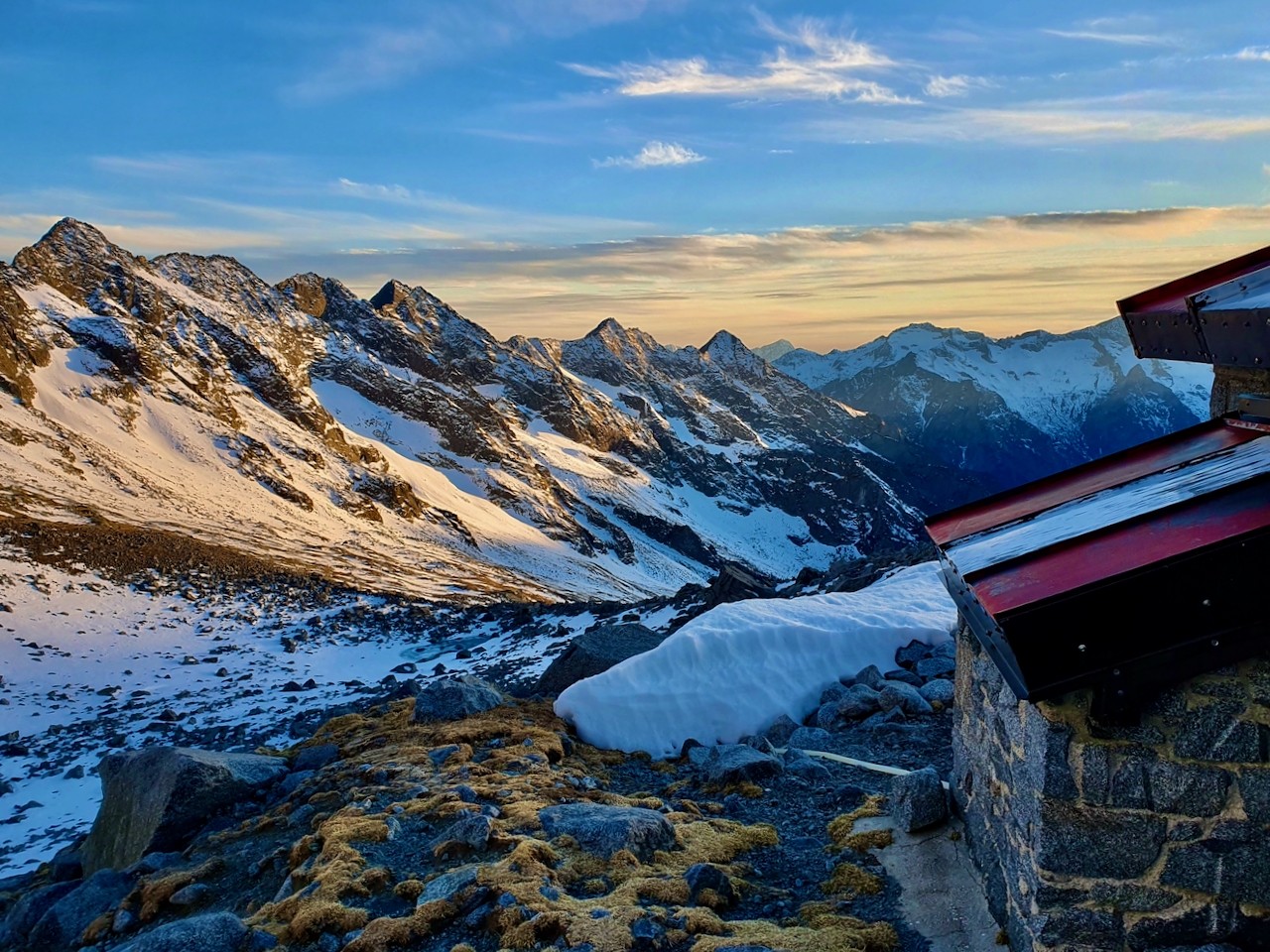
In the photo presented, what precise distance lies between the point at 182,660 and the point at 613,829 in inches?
1085

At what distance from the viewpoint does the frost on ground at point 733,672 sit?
44.3ft

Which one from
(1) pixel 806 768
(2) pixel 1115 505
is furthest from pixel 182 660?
(2) pixel 1115 505

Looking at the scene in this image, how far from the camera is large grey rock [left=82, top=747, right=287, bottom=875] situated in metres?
11.6

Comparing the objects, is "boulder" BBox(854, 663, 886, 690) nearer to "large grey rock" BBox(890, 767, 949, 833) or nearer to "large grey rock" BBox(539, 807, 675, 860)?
"large grey rock" BBox(890, 767, 949, 833)

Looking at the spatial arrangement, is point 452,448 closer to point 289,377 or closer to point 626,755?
point 289,377

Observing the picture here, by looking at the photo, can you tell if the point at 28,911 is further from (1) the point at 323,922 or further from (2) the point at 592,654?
(2) the point at 592,654

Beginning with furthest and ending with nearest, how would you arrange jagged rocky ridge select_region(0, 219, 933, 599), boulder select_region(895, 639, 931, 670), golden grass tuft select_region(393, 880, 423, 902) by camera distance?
jagged rocky ridge select_region(0, 219, 933, 599)
boulder select_region(895, 639, 931, 670)
golden grass tuft select_region(393, 880, 423, 902)

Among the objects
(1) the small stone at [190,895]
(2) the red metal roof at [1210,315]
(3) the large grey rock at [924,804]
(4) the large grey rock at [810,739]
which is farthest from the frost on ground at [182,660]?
(2) the red metal roof at [1210,315]

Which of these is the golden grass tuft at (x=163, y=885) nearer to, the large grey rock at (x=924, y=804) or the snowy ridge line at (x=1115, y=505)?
the large grey rock at (x=924, y=804)

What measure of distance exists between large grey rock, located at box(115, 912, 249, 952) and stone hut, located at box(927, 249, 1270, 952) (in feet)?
21.2

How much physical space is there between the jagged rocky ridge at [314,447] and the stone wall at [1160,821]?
42.6m

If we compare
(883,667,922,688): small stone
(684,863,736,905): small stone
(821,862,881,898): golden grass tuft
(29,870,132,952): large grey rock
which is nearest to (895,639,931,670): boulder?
(883,667,922,688): small stone

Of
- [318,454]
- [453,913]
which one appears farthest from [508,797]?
[318,454]

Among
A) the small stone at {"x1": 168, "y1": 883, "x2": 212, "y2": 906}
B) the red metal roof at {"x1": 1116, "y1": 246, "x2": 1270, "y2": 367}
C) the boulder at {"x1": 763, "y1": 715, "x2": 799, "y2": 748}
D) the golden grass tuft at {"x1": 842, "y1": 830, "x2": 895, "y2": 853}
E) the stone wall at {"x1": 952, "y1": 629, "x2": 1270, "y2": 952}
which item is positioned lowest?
the small stone at {"x1": 168, "y1": 883, "x2": 212, "y2": 906}
